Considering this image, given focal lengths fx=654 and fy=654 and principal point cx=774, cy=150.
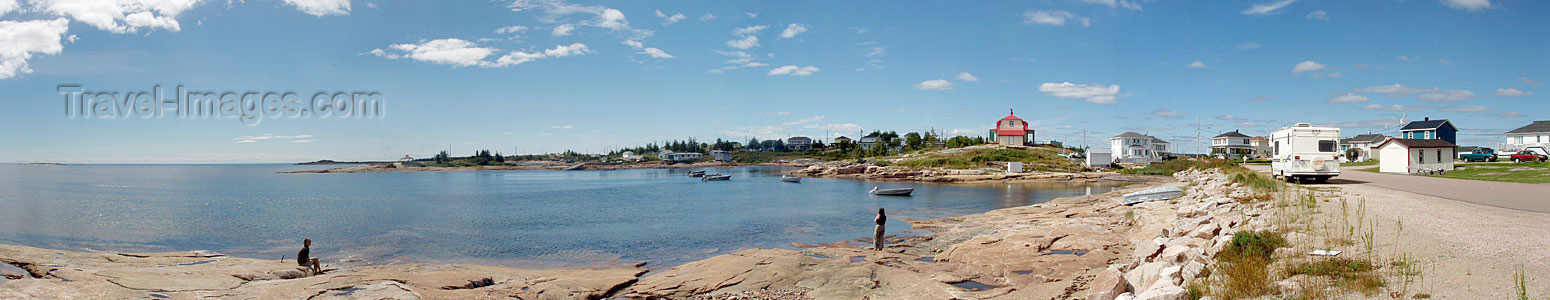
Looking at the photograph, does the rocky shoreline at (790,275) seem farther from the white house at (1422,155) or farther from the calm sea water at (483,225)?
the white house at (1422,155)

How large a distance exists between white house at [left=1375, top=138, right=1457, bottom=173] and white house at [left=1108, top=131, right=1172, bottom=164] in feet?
192

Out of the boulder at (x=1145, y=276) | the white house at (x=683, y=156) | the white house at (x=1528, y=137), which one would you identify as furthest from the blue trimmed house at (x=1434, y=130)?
the white house at (x=683, y=156)

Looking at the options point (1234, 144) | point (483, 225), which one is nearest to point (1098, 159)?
point (1234, 144)

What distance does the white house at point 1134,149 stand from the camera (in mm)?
91750

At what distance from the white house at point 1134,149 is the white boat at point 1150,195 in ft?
209

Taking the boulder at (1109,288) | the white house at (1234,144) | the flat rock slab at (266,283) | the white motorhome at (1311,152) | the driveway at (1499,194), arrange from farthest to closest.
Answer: the white house at (1234,144)
the white motorhome at (1311,152)
the driveway at (1499,194)
the flat rock slab at (266,283)
the boulder at (1109,288)

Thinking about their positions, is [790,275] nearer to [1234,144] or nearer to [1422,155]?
[1422,155]

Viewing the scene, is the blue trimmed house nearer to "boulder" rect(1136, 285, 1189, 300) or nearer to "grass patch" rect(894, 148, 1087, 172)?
"grass patch" rect(894, 148, 1087, 172)

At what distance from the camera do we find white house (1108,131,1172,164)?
9175cm

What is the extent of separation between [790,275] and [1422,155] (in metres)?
37.0

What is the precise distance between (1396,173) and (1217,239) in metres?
32.8

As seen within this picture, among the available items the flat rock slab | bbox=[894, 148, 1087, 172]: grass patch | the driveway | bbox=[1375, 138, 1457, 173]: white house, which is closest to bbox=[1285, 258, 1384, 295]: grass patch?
the driveway

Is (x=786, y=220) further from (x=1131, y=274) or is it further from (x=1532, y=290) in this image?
(x=1532, y=290)

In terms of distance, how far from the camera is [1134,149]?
92562 mm
